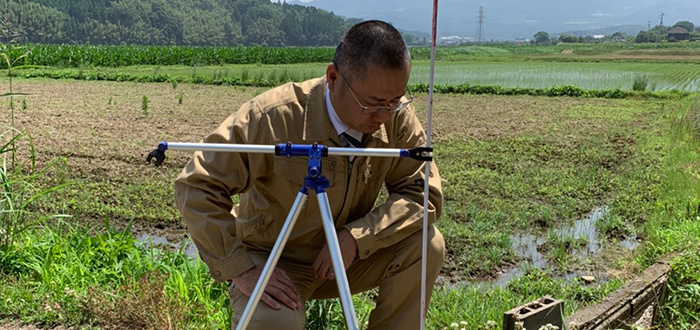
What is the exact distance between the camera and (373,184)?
257cm

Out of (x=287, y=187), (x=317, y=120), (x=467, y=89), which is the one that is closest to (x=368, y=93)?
(x=317, y=120)

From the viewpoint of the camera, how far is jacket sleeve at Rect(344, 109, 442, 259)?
239 cm

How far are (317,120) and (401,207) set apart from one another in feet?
1.47

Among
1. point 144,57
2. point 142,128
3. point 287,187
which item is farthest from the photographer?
point 144,57

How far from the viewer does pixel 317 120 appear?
239 centimetres

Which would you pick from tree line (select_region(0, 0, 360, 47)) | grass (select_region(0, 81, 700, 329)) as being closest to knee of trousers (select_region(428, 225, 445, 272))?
grass (select_region(0, 81, 700, 329))

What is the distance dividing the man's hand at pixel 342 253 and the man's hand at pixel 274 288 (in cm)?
15

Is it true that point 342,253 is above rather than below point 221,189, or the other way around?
below

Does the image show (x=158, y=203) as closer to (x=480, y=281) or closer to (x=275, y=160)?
(x=480, y=281)

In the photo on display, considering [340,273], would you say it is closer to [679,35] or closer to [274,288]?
[274,288]

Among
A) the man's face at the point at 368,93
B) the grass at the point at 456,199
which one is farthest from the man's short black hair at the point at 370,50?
the grass at the point at 456,199

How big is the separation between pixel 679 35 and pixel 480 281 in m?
96.1

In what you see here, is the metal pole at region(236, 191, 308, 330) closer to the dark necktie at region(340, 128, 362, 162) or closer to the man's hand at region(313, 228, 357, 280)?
the man's hand at region(313, 228, 357, 280)

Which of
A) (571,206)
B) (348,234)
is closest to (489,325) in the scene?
(348,234)
